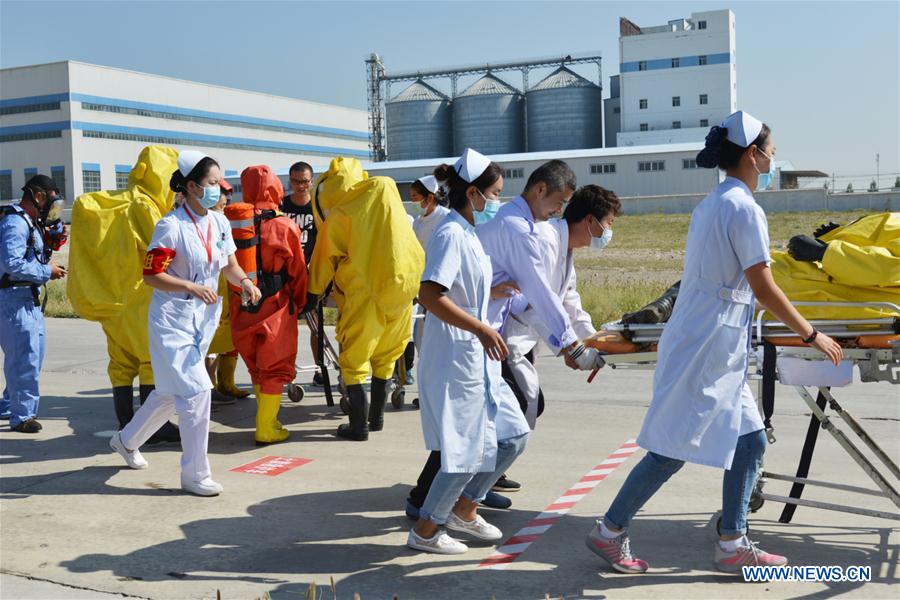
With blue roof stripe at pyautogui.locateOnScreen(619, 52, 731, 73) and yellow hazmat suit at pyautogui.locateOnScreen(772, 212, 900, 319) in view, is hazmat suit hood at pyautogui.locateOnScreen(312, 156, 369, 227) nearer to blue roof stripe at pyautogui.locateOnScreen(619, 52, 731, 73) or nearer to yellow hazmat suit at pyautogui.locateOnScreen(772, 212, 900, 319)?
yellow hazmat suit at pyautogui.locateOnScreen(772, 212, 900, 319)

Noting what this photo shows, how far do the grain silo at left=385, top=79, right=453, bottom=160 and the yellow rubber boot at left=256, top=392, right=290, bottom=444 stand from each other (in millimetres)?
63865

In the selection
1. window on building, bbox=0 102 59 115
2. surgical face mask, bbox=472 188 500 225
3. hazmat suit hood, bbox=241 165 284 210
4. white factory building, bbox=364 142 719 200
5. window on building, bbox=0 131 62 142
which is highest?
window on building, bbox=0 102 59 115

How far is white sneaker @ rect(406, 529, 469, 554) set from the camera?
193 inches

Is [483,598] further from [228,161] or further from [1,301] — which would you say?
[228,161]

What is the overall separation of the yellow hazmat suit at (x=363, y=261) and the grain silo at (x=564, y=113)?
62002 mm

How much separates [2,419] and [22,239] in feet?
5.77

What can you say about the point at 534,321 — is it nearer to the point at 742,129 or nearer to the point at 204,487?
the point at 742,129

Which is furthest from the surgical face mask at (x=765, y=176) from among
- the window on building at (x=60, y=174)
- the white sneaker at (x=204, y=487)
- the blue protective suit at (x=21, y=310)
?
the window on building at (x=60, y=174)

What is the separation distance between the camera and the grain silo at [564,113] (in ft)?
223

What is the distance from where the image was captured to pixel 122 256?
24.5ft

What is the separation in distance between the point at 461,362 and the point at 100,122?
66306 mm

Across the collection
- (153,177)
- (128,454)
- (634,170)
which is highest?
(634,170)

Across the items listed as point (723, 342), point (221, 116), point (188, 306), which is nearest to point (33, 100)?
point (221, 116)

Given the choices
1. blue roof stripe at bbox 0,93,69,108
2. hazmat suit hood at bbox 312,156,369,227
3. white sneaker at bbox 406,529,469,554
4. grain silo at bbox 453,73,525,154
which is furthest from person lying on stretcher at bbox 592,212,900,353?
blue roof stripe at bbox 0,93,69,108
